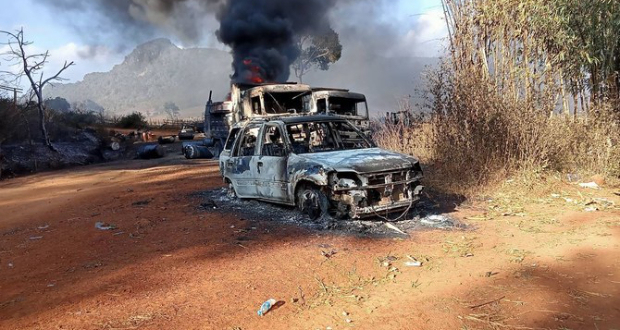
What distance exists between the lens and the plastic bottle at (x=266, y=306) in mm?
3234

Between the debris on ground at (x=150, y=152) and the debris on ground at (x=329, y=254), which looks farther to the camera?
the debris on ground at (x=150, y=152)

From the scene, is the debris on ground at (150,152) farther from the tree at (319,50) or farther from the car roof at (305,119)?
the tree at (319,50)

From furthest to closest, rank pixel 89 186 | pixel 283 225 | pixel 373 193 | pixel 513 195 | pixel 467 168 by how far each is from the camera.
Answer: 1. pixel 89 186
2. pixel 467 168
3. pixel 513 195
4. pixel 283 225
5. pixel 373 193

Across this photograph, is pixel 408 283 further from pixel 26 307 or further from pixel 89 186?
pixel 89 186

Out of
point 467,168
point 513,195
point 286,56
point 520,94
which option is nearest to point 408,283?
point 513,195

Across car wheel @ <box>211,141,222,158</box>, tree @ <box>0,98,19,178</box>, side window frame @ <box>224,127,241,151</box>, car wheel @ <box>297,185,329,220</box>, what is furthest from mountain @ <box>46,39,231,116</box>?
car wheel @ <box>297,185,329,220</box>

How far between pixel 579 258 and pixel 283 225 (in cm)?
343

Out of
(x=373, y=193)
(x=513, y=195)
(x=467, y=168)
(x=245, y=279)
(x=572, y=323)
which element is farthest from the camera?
(x=467, y=168)

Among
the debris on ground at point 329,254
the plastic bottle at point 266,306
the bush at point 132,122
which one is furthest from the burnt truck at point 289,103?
the bush at point 132,122

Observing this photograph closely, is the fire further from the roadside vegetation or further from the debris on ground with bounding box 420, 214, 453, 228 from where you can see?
the debris on ground with bounding box 420, 214, 453, 228

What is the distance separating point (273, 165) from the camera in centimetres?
631

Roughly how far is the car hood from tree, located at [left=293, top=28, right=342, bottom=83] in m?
29.6

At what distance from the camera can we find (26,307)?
352 centimetres

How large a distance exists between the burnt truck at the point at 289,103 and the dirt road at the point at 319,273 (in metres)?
6.30
